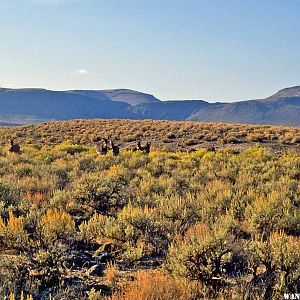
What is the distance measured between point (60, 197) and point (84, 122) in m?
43.4

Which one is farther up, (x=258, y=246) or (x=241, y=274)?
(x=258, y=246)

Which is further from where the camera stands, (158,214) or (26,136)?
(26,136)

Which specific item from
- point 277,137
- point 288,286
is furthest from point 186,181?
point 277,137

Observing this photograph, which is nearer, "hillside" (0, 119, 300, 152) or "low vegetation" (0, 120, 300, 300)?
"low vegetation" (0, 120, 300, 300)

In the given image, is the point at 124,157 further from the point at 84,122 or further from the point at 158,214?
the point at 84,122

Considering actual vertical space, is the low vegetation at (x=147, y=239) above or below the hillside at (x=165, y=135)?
below

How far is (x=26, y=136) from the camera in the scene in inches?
1690

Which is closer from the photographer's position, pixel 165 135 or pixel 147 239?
pixel 147 239

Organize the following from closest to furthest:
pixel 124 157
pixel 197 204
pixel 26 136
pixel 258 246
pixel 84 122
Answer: pixel 258 246, pixel 197 204, pixel 124 157, pixel 26 136, pixel 84 122

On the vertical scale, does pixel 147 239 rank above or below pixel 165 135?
below

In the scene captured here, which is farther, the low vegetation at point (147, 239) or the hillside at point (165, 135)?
the hillside at point (165, 135)

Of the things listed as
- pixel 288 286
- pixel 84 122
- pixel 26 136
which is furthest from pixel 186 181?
pixel 84 122

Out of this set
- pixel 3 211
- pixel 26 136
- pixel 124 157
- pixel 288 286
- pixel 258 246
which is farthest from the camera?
pixel 26 136

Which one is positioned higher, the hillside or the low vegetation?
the hillside
